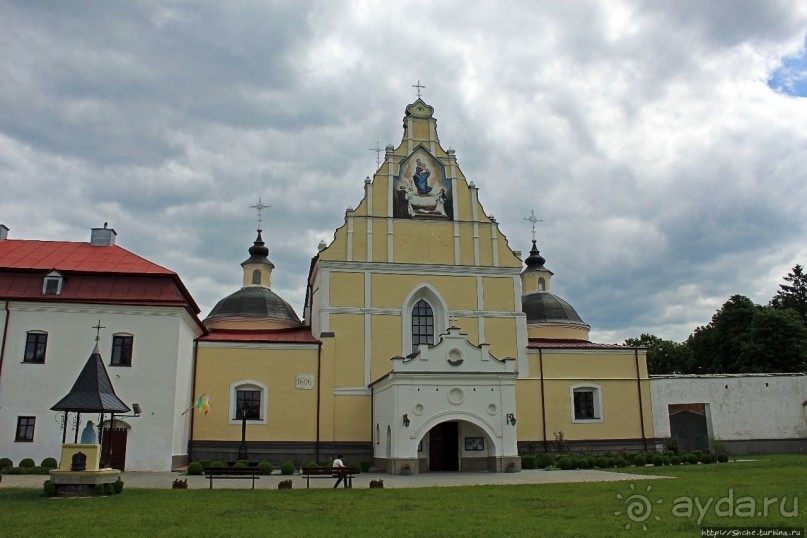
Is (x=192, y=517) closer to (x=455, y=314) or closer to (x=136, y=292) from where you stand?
(x=136, y=292)

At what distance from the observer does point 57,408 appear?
64.4ft

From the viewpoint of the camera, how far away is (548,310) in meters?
41.5

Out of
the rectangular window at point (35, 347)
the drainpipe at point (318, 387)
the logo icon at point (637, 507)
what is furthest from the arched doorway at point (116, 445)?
the logo icon at point (637, 507)

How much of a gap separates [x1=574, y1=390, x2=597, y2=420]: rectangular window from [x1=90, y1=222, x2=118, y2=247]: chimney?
23926 mm

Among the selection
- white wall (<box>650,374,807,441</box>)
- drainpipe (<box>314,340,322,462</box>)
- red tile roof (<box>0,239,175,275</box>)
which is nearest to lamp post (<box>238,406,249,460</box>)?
drainpipe (<box>314,340,322,462</box>)

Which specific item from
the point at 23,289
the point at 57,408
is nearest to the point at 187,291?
the point at 23,289

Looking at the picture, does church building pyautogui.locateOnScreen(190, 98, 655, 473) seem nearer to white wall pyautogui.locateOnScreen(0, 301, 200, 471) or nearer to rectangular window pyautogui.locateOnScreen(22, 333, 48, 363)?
white wall pyautogui.locateOnScreen(0, 301, 200, 471)

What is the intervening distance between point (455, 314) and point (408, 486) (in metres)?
13.5

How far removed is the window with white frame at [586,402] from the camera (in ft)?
113

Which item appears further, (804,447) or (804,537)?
(804,447)

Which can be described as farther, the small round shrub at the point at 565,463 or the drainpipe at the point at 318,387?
the drainpipe at the point at 318,387

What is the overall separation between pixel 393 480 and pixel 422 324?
435 inches

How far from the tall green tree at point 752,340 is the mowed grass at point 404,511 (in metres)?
32.9

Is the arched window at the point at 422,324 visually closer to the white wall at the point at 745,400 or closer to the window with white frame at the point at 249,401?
the window with white frame at the point at 249,401
